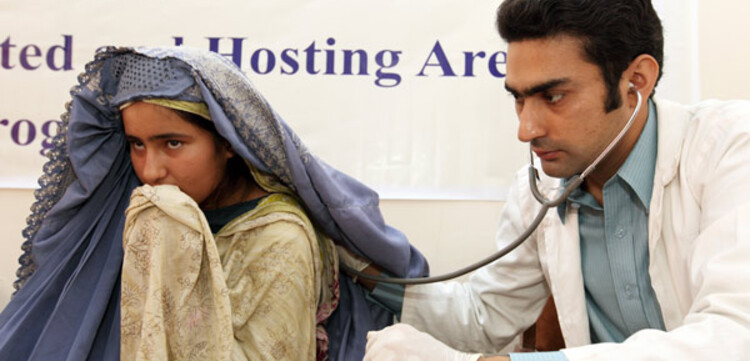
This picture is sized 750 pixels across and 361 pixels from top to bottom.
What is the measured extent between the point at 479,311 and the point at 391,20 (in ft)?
2.61

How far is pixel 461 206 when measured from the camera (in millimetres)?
1851

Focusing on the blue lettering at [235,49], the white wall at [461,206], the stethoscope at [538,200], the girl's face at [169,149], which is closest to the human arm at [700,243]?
the stethoscope at [538,200]

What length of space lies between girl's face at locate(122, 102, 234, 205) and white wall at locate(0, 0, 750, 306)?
0.63 m

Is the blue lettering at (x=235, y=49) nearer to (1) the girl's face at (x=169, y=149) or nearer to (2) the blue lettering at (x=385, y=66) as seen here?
(2) the blue lettering at (x=385, y=66)

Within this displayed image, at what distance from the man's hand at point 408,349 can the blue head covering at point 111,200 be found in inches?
12.7

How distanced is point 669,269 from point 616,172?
207 mm

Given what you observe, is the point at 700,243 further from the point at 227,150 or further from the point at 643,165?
the point at 227,150

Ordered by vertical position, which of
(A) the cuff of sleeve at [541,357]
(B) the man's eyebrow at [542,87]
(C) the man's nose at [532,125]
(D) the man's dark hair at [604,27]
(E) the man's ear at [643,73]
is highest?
(D) the man's dark hair at [604,27]

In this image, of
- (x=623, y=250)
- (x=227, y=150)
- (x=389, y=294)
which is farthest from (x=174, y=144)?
(x=623, y=250)

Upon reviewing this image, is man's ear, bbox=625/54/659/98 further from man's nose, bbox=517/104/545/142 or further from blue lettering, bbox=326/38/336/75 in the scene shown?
blue lettering, bbox=326/38/336/75

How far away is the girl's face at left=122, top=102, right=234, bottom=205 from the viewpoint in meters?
1.27

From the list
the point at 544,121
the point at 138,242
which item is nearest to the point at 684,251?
the point at 544,121

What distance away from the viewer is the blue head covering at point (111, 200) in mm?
1262

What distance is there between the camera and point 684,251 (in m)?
1.21
